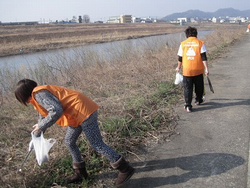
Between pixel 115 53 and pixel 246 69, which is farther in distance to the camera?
pixel 115 53

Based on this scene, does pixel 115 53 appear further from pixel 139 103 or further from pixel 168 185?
pixel 168 185

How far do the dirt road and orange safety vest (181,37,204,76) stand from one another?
861 millimetres

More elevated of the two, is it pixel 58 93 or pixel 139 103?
pixel 58 93

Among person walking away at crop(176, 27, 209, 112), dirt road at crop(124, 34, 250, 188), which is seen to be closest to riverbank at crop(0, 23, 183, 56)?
person walking away at crop(176, 27, 209, 112)

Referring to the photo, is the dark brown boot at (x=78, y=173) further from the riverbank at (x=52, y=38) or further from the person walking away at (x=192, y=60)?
the riverbank at (x=52, y=38)

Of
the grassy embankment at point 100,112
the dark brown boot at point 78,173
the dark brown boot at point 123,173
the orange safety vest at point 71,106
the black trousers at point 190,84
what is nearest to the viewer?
the orange safety vest at point 71,106

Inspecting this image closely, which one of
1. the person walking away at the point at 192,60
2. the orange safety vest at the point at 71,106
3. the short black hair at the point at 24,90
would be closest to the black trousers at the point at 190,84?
the person walking away at the point at 192,60

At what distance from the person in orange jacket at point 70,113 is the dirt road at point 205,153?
462mm

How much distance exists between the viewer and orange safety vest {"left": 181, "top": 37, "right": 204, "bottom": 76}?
4.59 m

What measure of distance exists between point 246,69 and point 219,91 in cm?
325

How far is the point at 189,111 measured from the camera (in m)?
4.82

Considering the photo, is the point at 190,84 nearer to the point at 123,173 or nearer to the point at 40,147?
the point at 123,173

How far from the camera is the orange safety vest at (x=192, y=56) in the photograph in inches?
181

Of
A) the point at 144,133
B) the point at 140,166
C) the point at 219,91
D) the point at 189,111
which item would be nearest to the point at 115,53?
the point at 219,91
